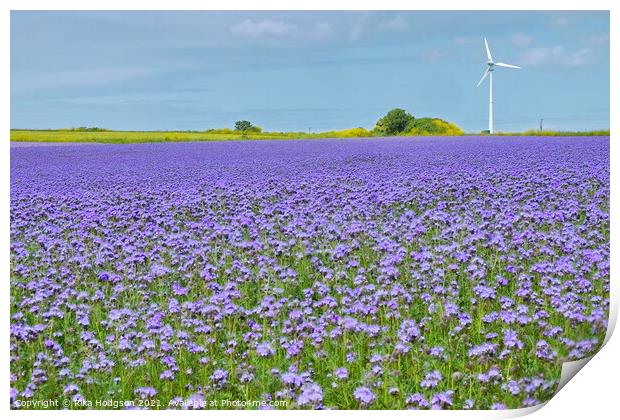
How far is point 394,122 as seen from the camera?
3.35m

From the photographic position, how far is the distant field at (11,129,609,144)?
3289 mm

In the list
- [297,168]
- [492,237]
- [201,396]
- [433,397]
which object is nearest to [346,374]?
[433,397]

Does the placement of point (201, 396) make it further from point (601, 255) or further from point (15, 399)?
point (601, 255)

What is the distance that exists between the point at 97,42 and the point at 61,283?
1.08m

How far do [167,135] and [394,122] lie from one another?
1043 mm

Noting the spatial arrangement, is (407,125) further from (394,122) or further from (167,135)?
(167,135)

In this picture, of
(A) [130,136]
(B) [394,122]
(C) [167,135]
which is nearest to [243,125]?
(C) [167,135]

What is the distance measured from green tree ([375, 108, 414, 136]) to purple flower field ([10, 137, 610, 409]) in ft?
1.15

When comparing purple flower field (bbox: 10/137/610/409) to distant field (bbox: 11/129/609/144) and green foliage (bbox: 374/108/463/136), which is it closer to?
distant field (bbox: 11/129/609/144)

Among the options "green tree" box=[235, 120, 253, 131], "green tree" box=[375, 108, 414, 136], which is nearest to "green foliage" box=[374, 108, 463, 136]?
"green tree" box=[375, 108, 414, 136]

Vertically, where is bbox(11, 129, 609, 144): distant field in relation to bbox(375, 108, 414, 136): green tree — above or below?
below

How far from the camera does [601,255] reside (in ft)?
10.9

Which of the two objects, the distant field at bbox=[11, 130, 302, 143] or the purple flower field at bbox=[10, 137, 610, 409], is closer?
the purple flower field at bbox=[10, 137, 610, 409]
